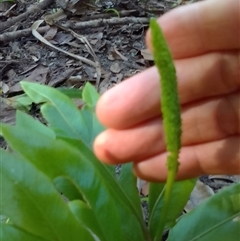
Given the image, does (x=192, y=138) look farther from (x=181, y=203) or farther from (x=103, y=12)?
(x=103, y=12)

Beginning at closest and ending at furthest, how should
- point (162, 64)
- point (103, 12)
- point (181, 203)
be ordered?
point (162, 64)
point (181, 203)
point (103, 12)

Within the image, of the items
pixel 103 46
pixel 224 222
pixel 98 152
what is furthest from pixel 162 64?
pixel 103 46

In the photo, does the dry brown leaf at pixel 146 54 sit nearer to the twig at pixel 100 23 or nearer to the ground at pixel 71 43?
the ground at pixel 71 43

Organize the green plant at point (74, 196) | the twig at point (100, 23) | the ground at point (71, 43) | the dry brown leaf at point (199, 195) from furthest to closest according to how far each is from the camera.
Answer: the twig at point (100, 23) < the ground at point (71, 43) < the dry brown leaf at point (199, 195) < the green plant at point (74, 196)

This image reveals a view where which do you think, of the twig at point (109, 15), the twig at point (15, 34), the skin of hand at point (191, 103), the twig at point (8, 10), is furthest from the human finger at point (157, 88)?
the twig at point (8, 10)

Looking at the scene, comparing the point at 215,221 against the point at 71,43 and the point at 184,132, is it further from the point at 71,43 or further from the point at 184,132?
the point at 71,43
